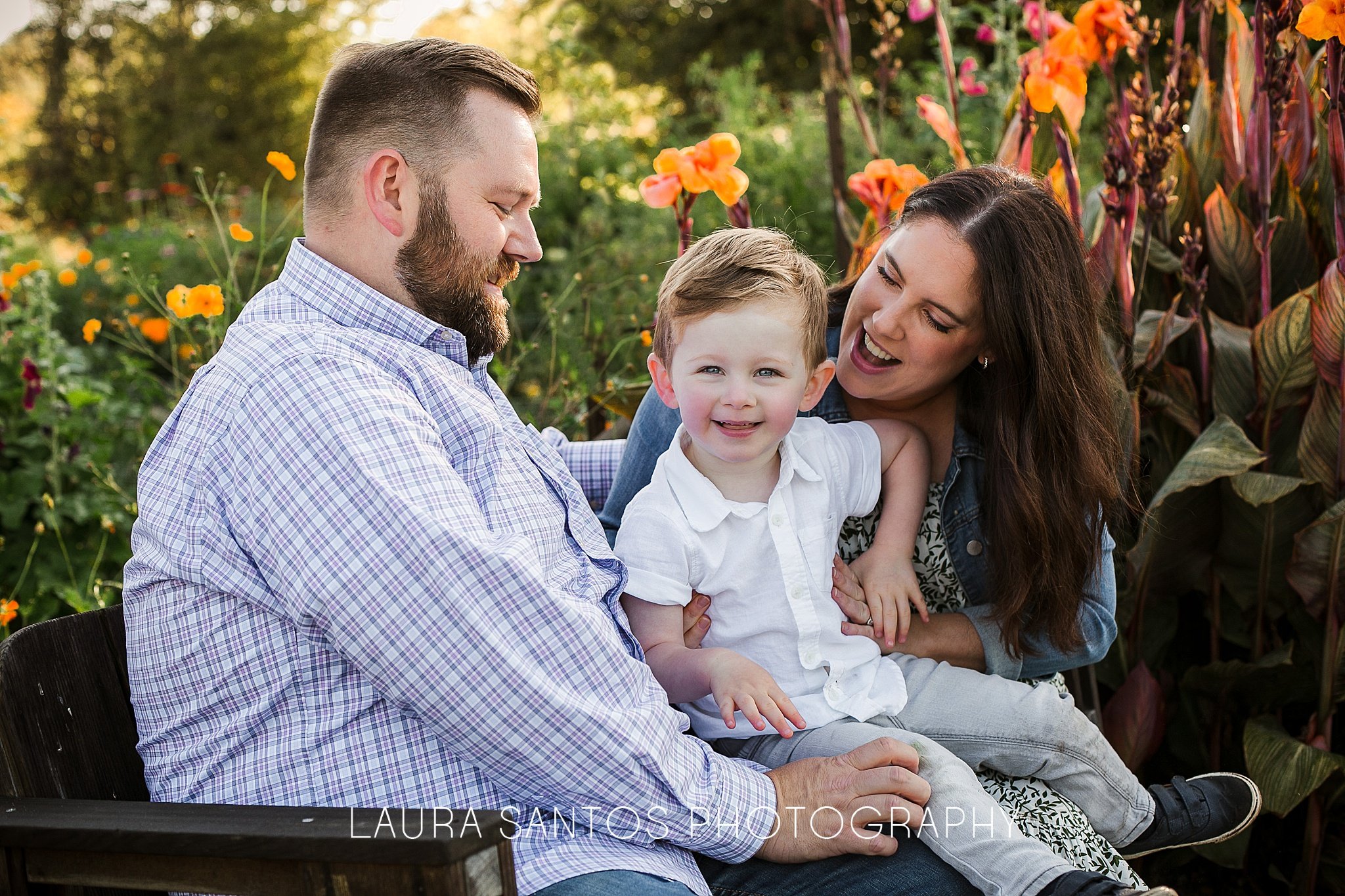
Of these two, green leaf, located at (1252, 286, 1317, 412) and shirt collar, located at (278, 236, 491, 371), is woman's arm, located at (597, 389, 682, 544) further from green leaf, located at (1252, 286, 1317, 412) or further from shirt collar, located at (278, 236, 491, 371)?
green leaf, located at (1252, 286, 1317, 412)

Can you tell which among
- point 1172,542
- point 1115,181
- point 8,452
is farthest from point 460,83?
point 8,452

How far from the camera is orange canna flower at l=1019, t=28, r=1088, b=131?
2.65 metres

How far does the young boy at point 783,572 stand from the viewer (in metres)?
1.88

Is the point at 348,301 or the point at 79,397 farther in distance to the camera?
the point at 79,397

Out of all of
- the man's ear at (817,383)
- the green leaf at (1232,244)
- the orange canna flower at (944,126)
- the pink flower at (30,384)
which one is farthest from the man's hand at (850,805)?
the pink flower at (30,384)

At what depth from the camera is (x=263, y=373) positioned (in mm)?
1597

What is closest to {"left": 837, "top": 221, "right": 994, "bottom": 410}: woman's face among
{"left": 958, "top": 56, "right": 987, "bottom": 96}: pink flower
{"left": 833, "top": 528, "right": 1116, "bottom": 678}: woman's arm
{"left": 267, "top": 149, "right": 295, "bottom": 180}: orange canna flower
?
{"left": 833, "top": 528, "right": 1116, "bottom": 678}: woman's arm

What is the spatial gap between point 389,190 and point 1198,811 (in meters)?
1.91

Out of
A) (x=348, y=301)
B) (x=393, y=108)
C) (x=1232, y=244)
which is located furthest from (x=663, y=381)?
(x=1232, y=244)

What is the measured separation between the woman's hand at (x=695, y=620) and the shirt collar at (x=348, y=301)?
641mm

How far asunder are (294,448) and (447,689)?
15.3 inches

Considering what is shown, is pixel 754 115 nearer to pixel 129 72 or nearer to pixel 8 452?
pixel 8 452

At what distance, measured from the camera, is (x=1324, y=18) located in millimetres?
2041

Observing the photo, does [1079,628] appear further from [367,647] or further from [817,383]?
[367,647]
